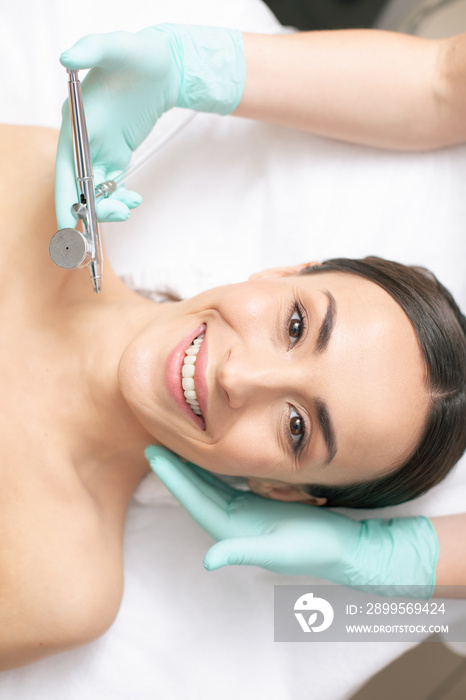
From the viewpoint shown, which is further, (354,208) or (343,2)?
(343,2)

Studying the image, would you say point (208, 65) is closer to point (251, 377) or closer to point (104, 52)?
point (104, 52)

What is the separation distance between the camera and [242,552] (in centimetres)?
126

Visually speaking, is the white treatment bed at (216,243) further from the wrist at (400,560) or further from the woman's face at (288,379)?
the woman's face at (288,379)

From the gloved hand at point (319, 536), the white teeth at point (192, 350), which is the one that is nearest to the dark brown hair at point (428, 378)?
the gloved hand at point (319, 536)

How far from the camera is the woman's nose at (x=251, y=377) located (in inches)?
42.0

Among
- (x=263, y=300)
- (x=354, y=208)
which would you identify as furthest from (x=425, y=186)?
(x=263, y=300)

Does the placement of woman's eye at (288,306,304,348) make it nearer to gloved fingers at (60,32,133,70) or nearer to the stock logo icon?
gloved fingers at (60,32,133,70)

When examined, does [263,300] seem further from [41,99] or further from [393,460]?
[41,99]

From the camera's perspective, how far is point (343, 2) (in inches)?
94.3

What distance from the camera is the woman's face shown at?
109 centimetres

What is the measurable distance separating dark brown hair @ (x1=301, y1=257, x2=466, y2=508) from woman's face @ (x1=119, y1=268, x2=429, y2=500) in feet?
0.11

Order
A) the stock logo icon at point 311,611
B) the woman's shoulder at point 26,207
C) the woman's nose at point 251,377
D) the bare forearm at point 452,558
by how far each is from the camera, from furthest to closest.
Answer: the stock logo icon at point 311,611 < the bare forearm at point 452,558 < the woman's shoulder at point 26,207 < the woman's nose at point 251,377

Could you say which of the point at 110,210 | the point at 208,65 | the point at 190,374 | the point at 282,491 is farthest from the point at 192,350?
the point at 208,65

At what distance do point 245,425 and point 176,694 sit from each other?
0.81 m
